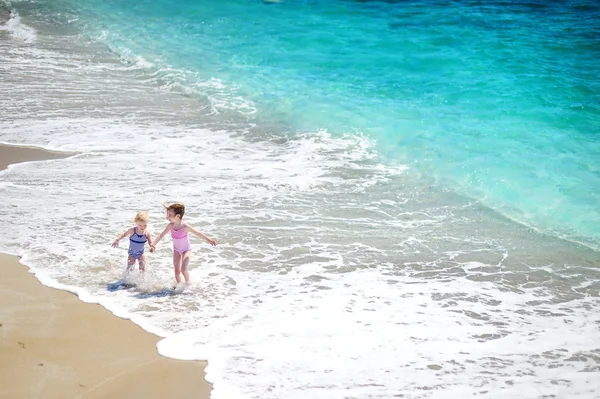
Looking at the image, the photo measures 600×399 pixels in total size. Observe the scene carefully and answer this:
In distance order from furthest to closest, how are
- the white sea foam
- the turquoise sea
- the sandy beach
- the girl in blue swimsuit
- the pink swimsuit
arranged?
1. the white sea foam
2. the pink swimsuit
3. the girl in blue swimsuit
4. the turquoise sea
5. the sandy beach

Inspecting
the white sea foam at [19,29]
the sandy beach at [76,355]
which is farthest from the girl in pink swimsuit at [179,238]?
the white sea foam at [19,29]

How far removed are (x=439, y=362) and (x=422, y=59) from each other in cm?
1404

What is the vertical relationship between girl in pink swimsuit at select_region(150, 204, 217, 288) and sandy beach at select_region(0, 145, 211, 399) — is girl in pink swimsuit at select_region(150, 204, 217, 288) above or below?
above

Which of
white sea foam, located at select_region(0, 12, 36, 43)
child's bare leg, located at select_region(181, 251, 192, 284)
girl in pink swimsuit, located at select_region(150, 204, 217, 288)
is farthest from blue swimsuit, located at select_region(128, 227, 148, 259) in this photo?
white sea foam, located at select_region(0, 12, 36, 43)

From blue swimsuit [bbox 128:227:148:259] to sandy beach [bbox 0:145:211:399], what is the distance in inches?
33.4

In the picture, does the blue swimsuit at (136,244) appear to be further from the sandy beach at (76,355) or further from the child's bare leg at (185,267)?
Result: the sandy beach at (76,355)

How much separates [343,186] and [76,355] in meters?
5.94

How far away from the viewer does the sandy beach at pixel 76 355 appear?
5.88 m

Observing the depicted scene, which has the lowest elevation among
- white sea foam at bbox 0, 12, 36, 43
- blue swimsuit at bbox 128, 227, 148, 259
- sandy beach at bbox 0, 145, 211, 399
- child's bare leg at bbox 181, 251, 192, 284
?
sandy beach at bbox 0, 145, 211, 399

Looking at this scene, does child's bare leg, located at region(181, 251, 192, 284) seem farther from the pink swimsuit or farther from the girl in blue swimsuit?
the girl in blue swimsuit

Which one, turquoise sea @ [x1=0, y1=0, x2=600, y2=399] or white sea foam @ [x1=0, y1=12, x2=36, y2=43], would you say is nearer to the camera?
turquoise sea @ [x1=0, y1=0, x2=600, y2=399]

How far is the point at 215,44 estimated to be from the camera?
2142 cm

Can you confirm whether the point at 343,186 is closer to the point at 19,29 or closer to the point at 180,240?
the point at 180,240

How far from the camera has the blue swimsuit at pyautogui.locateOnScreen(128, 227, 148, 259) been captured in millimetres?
A: 7828
